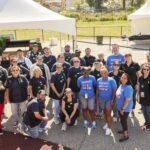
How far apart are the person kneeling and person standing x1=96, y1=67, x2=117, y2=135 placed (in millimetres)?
1306

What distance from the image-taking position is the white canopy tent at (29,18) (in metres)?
12.6

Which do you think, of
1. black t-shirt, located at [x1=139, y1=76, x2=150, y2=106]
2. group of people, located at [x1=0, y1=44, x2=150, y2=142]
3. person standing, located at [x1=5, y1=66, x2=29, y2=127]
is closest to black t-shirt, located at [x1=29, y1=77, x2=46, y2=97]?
group of people, located at [x1=0, y1=44, x2=150, y2=142]

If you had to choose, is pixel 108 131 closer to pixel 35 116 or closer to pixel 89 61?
pixel 35 116

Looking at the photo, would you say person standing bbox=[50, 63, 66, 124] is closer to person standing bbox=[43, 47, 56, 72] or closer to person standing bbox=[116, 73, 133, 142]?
person standing bbox=[43, 47, 56, 72]

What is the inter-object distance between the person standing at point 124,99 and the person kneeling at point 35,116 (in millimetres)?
1638

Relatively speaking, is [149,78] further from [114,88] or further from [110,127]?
[110,127]

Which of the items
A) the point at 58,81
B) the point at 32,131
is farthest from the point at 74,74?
the point at 32,131

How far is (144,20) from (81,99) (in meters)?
15.9

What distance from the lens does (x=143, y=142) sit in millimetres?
7730

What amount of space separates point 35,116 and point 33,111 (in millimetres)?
137

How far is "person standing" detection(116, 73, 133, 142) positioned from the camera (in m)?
7.62

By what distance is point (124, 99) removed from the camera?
7.72m

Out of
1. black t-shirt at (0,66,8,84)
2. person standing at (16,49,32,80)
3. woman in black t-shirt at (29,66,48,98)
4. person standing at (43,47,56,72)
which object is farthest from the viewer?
person standing at (43,47,56,72)

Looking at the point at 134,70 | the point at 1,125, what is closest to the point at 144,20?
the point at 134,70
